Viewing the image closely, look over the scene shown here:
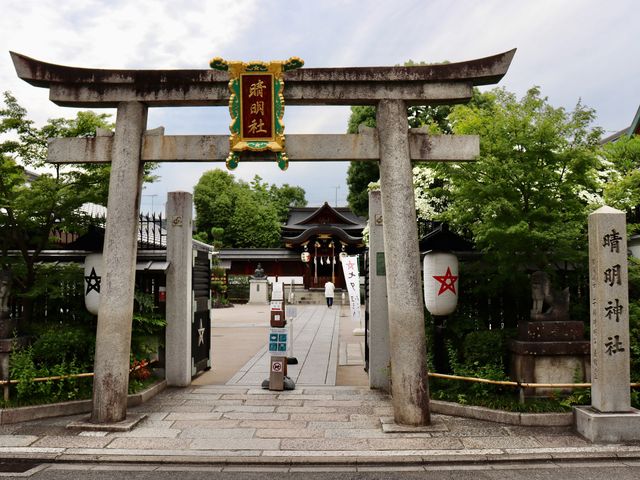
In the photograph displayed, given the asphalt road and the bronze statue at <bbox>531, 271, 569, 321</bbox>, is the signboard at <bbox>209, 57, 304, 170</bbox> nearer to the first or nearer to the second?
the asphalt road

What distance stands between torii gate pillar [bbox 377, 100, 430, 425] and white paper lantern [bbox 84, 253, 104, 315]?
523 centimetres

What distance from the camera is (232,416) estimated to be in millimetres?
8367

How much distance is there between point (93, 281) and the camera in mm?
9469

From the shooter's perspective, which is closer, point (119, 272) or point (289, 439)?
point (289, 439)

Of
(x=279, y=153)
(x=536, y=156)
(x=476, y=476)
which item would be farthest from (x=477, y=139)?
(x=476, y=476)

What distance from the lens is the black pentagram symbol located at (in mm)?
9430

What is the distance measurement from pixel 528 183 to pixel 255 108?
184 inches

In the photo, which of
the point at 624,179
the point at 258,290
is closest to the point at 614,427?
the point at 624,179

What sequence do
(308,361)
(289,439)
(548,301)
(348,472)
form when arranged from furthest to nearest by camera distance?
(308,361) < (548,301) < (289,439) < (348,472)

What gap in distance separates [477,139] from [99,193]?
267 inches

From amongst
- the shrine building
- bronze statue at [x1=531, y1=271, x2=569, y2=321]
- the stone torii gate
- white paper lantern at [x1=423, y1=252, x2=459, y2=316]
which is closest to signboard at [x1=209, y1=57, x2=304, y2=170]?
the stone torii gate

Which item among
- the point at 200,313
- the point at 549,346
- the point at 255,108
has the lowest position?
the point at 549,346

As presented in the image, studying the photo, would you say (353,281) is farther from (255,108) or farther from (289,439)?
(289,439)

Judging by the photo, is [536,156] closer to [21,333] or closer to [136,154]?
[136,154]
